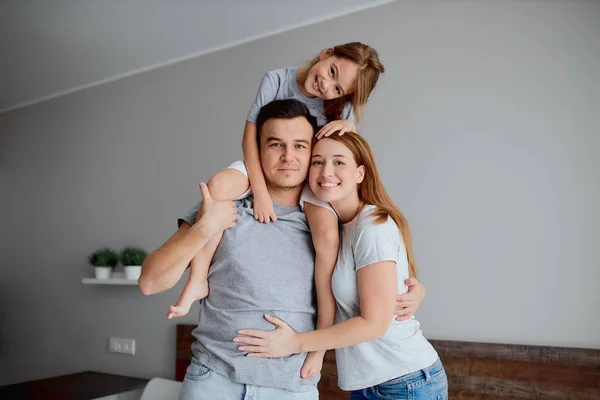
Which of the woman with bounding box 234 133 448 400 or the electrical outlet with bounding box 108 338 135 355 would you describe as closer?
the woman with bounding box 234 133 448 400

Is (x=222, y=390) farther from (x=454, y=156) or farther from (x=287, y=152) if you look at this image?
(x=454, y=156)

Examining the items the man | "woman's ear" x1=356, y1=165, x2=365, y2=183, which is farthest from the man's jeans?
"woman's ear" x1=356, y1=165, x2=365, y2=183

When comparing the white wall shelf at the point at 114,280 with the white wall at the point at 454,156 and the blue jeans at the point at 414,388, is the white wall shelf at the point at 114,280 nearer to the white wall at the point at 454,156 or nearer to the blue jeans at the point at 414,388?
the white wall at the point at 454,156

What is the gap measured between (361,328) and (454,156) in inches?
55.1

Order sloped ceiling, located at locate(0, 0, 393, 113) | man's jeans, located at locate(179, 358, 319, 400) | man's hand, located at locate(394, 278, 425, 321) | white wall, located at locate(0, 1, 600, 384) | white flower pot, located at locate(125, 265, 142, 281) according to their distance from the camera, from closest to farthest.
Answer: man's jeans, located at locate(179, 358, 319, 400) → man's hand, located at locate(394, 278, 425, 321) → white wall, located at locate(0, 1, 600, 384) → sloped ceiling, located at locate(0, 0, 393, 113) → white flower pot, located at locate(125, 265, 142, 281)

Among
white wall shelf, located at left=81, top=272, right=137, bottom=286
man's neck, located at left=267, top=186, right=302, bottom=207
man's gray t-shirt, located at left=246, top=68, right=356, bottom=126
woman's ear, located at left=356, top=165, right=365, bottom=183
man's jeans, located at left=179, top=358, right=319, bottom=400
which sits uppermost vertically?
man's gray t-shirt, located at left=246, top=68, right=356, bottom=126

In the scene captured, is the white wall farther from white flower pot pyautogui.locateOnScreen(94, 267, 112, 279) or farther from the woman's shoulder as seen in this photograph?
the woman's shoulder

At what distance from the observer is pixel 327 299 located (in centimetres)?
134

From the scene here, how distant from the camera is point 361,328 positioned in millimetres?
1245

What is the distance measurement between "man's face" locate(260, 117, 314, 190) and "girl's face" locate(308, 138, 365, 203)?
0.03 m

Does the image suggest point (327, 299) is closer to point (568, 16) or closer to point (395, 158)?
point (395, 158)

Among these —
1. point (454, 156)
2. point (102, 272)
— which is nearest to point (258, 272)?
point (454, 156)

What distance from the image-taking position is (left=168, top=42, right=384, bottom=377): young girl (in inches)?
52.9

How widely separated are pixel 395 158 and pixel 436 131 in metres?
0.23
